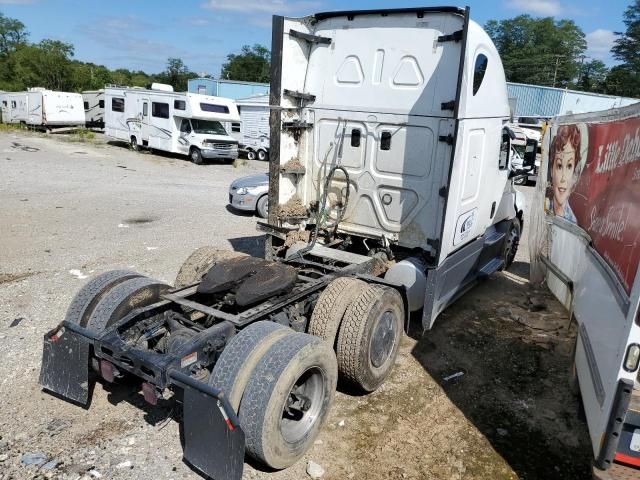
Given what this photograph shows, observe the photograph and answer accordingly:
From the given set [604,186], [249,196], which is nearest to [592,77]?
[249,196]

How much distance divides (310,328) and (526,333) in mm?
3166

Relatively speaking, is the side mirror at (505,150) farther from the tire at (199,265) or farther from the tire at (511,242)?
the tire at (199,265)

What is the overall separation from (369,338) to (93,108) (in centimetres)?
3378

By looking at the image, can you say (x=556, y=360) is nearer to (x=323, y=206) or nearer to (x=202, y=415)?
(x=323, y=206)

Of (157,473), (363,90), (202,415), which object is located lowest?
(157,473)

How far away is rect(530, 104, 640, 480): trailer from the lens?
2.54m

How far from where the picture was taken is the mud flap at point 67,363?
348cm

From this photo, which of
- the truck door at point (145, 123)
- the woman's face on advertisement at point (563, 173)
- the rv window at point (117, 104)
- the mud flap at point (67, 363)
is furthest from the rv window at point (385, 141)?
the rv window at point (117, 104)

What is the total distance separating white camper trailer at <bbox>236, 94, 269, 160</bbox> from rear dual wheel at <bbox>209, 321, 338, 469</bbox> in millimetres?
19738

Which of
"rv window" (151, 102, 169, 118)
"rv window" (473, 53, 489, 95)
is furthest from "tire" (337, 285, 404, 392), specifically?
"rv window" (151, 102, 169, 118)

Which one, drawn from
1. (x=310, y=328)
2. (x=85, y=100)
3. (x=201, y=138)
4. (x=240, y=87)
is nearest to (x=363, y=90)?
(x=310, y=328)

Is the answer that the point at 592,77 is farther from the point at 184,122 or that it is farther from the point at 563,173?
the point at 563,173

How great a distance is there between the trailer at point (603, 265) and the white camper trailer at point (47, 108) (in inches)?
1195

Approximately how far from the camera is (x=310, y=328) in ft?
13.5
